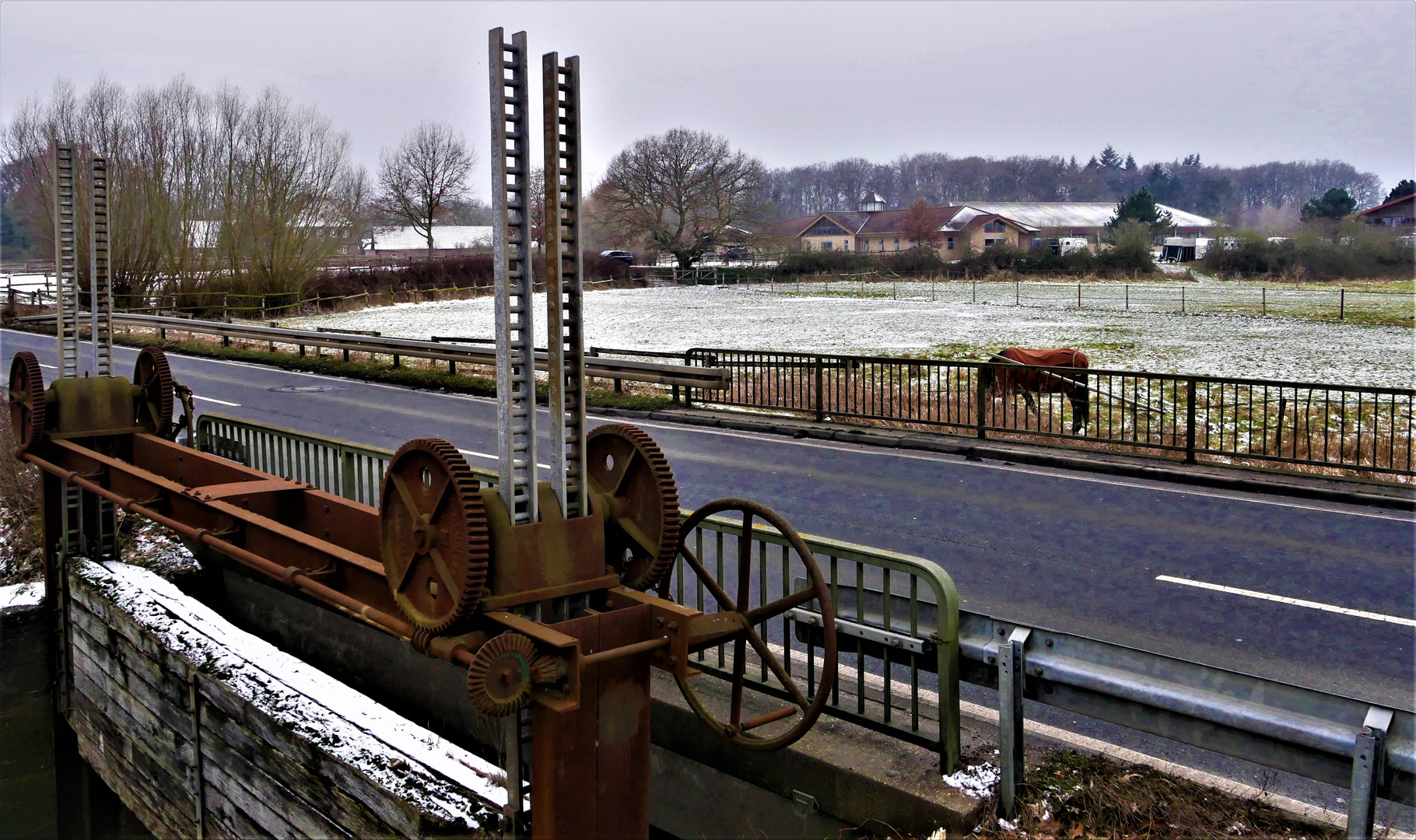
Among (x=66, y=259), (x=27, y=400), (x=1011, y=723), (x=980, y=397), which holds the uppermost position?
(x=66, y=259)

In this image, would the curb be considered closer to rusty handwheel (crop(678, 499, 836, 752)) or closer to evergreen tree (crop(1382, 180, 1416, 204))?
rusty handwheel (crop(678, 499, 836, 752))

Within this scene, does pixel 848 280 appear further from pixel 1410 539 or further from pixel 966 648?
pixel 966 648

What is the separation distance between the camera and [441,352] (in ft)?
73.6

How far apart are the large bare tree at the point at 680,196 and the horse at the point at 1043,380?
68.7 m

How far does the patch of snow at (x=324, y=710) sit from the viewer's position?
6039 millimetres

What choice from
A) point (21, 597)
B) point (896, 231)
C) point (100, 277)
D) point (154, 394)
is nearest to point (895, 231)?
point (896, 231)

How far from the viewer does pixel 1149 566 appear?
957 centimetres

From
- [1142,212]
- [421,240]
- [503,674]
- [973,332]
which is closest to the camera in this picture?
[503,674]

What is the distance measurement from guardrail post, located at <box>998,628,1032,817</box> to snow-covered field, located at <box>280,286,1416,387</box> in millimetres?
16644

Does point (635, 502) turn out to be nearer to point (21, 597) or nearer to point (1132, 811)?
point (1132, 811)

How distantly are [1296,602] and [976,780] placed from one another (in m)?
4.95

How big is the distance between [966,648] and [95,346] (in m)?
8.73

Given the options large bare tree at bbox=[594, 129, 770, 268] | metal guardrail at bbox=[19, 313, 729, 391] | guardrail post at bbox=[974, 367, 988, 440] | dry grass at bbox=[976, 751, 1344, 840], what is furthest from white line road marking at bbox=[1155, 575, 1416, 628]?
large bare tree at bbox=[594, 129, 770, 268]

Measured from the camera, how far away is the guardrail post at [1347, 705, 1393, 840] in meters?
3.86
